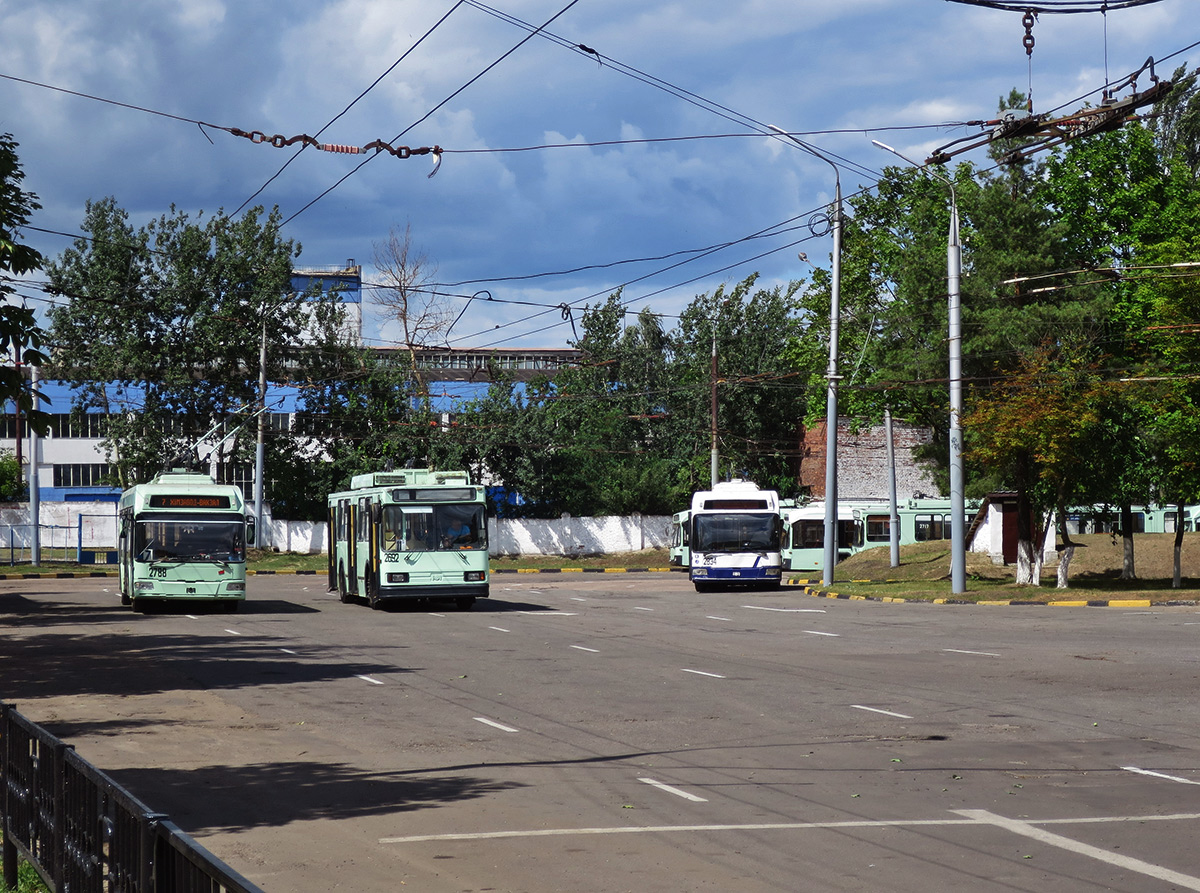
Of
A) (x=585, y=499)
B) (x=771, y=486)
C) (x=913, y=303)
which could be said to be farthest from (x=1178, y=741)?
(x=771, y=486)

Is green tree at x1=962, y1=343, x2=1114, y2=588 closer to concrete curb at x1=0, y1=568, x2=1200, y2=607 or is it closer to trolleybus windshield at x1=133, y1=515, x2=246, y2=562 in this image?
concrete curb at x1=0, y1=568, x2=1200, y2=607

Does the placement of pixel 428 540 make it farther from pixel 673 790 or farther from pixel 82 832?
pixel 82 832

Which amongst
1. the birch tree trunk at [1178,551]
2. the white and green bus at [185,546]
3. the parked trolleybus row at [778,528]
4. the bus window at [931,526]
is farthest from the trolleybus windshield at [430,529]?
the bus window at [931,526]

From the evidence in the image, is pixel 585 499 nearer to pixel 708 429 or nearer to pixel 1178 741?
pixel 708 429

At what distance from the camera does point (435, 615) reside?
28.5 m

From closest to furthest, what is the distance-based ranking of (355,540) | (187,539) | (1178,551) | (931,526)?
(187,539)
(355,540)
(1178,551)
(931,526)

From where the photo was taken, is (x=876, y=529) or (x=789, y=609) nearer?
(x=789, y=609)

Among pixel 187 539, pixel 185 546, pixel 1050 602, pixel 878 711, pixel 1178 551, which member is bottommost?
pixel 1050 602

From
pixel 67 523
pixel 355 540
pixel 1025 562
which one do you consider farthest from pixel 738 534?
pixel 67 523

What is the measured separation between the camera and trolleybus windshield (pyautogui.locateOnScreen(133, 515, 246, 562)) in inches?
1142

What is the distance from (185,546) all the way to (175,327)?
31220 mm

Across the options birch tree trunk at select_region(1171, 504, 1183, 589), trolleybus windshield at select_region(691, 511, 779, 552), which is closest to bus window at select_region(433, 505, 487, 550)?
trolleybus windshield at select_region(691, 511, 779, 552)

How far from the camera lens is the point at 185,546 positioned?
29.2 m

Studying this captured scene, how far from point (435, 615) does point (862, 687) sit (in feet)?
47.8
